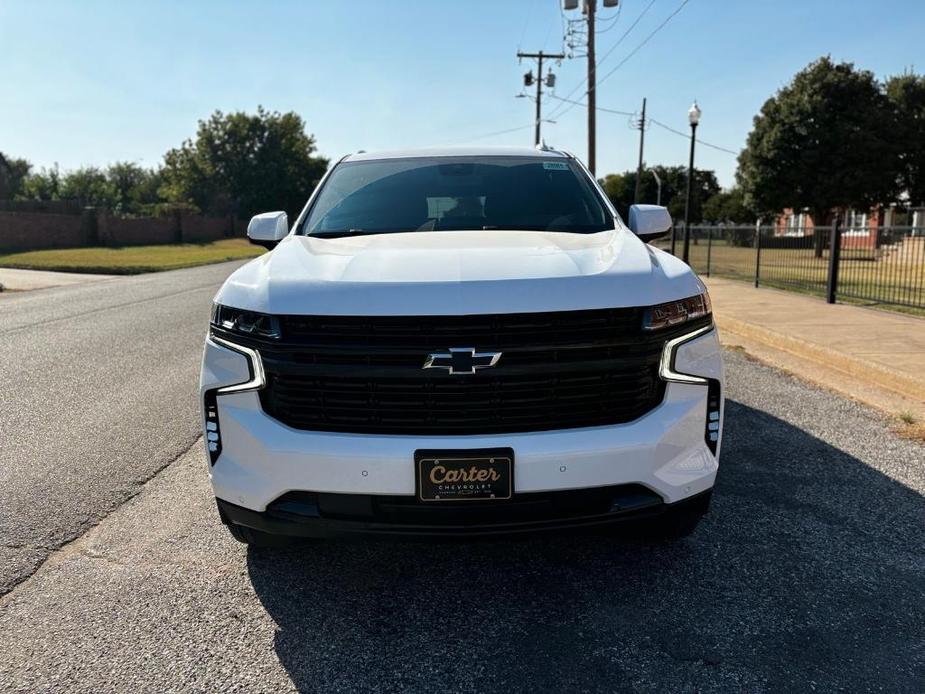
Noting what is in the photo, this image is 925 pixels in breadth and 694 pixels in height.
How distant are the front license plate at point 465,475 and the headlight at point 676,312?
28.0 inches

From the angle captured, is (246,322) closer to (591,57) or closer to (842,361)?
(842,361)

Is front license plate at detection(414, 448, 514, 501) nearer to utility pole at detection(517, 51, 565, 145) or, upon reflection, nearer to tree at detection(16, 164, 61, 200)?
utility pole at detection(517, 51, 565, 145)

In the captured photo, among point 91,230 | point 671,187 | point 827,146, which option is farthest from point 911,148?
point 671,187

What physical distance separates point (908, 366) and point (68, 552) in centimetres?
689

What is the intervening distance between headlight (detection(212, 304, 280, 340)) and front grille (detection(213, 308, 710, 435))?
0.12 feet

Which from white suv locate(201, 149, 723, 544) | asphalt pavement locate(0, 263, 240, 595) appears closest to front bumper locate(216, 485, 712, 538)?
white suv locate(201, 149, 723, 544)

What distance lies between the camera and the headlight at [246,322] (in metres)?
2.62

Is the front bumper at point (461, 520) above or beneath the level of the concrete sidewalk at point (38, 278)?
above

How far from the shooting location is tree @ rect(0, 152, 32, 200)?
5244 centimetres

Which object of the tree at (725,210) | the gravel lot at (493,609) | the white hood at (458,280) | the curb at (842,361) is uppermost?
the tree at (725,210)

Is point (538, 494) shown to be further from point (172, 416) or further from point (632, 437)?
point (172, 416)

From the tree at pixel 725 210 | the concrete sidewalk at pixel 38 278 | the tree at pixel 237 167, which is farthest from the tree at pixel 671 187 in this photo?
the concrete sidewalk at pixel 38 278

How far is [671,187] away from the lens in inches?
3944

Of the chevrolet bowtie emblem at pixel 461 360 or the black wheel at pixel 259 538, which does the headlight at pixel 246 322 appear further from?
the black wheel at pixel 259 538
